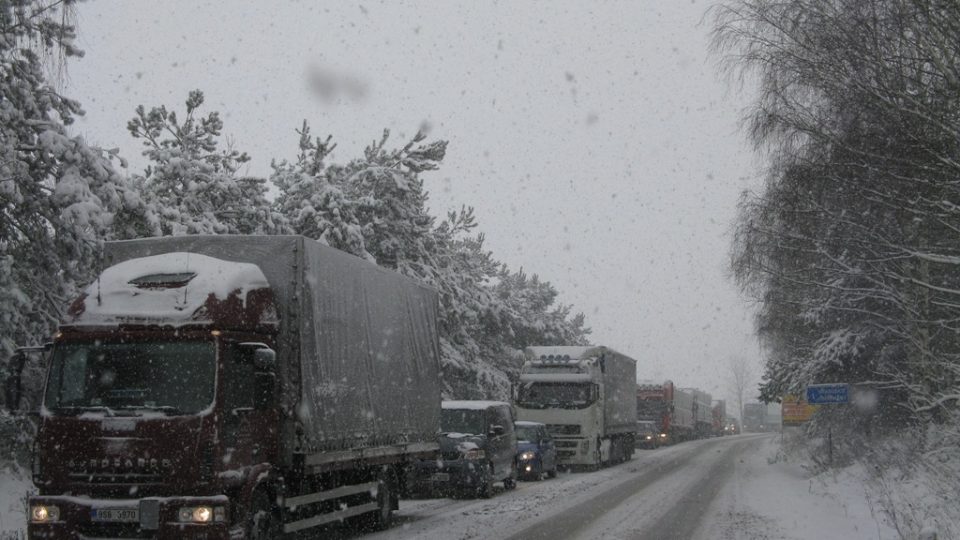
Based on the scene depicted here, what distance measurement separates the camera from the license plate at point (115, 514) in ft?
29.7

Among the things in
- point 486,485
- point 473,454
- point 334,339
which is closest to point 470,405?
point 473,454

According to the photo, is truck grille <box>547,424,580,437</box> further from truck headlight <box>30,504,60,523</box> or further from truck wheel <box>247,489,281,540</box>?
truck headlight <box>30,504,60,523</box>

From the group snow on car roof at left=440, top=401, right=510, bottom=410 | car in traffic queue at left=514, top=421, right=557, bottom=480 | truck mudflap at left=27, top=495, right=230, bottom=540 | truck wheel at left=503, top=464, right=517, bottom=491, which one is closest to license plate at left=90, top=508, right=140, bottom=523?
truck mudflap at left=27, top=495, right=230, bottom=540

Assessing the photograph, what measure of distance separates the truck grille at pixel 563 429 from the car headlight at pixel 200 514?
20.5 m

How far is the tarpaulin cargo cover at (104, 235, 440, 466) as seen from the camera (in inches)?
420

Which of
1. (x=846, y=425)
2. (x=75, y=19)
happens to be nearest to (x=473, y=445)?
(x=75, y=19)

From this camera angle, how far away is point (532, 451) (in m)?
25.1

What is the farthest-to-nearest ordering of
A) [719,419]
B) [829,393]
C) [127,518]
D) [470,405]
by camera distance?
1. [719,419]
2. [829,393]
3. [470,405]
4. [127,518]

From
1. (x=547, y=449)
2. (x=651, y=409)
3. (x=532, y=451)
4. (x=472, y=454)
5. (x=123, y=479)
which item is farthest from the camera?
(x=651, y=409)

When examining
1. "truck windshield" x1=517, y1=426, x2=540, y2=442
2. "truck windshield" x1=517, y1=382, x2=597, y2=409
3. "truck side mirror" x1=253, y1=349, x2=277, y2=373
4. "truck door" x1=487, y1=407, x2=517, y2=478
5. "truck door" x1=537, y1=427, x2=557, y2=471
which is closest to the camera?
"truck side mirror" x1=253, y1=349, x2=277, y2=373

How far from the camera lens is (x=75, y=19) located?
39.8 ft

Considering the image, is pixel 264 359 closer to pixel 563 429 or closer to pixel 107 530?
pixel 107 530

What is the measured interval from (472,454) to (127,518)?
10.4 m

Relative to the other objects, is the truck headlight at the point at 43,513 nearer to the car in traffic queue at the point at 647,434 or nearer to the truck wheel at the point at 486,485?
the truck wheel at the point at 486,485
